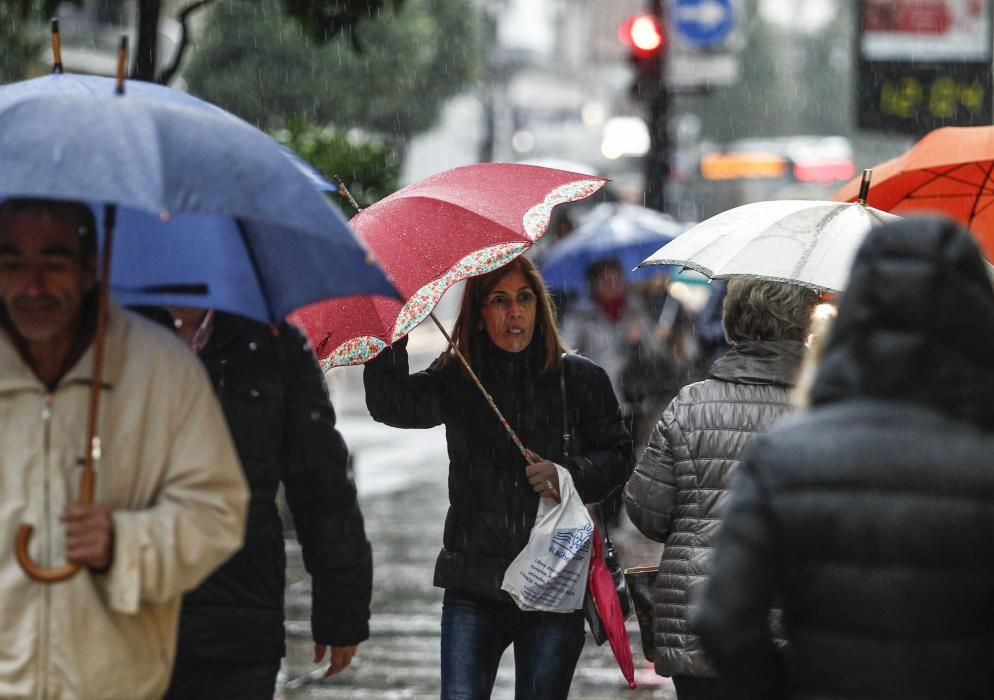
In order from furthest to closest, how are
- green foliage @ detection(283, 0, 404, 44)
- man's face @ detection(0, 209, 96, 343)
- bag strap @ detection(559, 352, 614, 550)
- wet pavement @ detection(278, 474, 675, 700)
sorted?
1. wet pavement @ detection(278, 474, 675, 700)
2. green foliage @ detection(283, 0, 404, 44)
3. bag strap @ detection(559, 352, 614, 550)
4. man's face @ detection(0, 209, 96, 343)

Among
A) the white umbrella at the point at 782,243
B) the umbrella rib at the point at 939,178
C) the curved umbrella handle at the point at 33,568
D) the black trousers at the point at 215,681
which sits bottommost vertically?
the black trousers at the point at 215,681

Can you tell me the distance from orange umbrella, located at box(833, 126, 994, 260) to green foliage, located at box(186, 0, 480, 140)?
16.1m

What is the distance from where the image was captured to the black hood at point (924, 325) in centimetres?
296

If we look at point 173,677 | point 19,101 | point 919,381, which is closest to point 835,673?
point 919,381

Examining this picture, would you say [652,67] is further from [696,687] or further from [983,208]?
[696,687]

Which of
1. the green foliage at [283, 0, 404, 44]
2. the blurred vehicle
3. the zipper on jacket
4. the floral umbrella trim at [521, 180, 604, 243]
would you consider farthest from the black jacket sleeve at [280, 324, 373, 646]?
the blurred vehicle

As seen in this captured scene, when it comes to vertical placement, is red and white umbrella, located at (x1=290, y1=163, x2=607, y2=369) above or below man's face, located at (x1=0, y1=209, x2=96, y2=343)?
below

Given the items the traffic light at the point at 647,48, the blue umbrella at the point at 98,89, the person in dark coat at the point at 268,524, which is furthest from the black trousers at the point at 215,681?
the traffic light at the point at 647,48

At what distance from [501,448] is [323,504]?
1.12m

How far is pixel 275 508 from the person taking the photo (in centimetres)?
418

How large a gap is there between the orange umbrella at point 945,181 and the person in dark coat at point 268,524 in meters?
3.00

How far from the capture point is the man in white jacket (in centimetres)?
326

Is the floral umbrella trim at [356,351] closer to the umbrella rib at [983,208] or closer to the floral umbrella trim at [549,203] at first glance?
the floral umbrella trim at [549,203]

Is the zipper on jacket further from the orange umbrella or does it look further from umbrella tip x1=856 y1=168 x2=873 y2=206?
the orange umbrella
